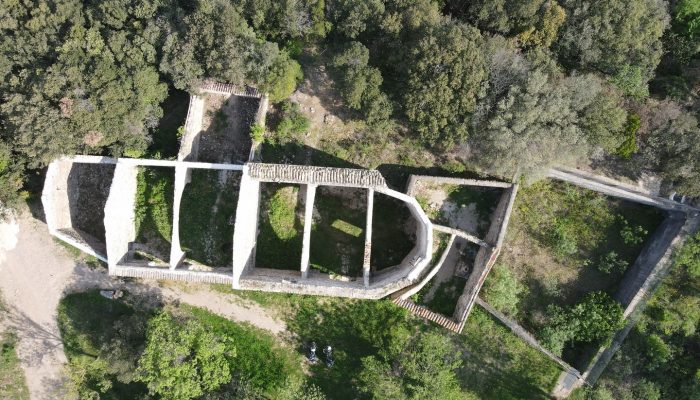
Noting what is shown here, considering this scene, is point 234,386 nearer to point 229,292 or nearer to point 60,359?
point 229,292

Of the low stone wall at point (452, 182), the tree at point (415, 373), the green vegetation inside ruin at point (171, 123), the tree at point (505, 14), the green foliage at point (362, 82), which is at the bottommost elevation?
the tree at point (415, 373)

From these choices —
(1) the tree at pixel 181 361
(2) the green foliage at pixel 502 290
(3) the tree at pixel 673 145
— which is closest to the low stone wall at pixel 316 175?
(1) the tree at pixel 181 361

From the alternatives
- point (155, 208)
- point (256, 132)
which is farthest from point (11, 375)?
point (256, 132)

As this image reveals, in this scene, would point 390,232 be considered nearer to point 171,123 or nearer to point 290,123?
point 290,123

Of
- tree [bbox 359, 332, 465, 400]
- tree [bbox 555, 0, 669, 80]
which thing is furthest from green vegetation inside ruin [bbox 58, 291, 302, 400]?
tree [bbox 555, 0, 669, 80]

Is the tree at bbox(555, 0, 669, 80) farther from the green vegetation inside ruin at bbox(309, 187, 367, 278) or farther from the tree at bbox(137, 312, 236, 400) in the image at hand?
the tree at bbox(137, 312, 236, 400)

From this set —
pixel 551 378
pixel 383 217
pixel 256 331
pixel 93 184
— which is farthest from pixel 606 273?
pixel 93 184

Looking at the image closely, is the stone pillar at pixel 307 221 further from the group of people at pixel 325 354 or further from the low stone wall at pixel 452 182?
the low stone wall at pixel 452 182
